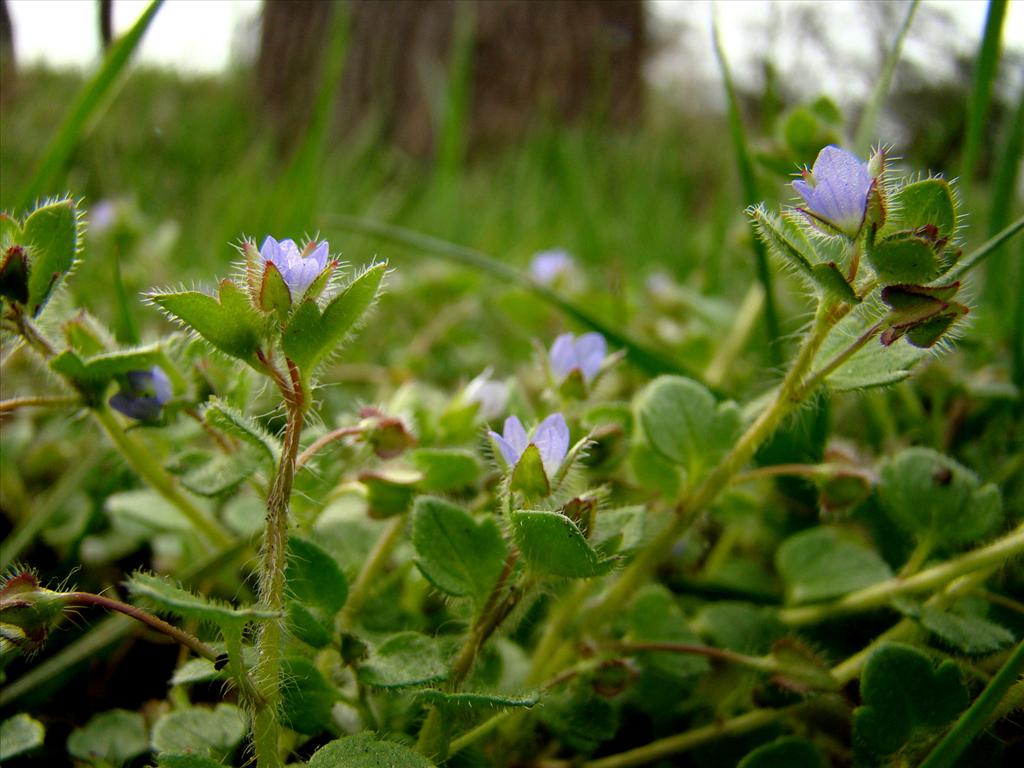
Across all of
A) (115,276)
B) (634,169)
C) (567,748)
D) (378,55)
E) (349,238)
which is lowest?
(567,748)

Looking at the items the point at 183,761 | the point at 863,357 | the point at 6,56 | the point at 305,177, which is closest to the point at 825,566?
the point at 863,357

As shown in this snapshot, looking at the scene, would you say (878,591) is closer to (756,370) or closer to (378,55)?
(756,370)

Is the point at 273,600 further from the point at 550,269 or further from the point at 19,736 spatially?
the point at 550,269

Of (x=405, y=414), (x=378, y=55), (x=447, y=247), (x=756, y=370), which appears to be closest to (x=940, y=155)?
(x=756, y=370)

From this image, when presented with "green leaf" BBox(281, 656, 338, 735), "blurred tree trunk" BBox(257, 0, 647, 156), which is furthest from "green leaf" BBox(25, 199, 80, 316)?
"blurred tree trunk" BBox(257, 0, 647, 156)

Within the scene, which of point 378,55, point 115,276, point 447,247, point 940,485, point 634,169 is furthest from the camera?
point 378,55

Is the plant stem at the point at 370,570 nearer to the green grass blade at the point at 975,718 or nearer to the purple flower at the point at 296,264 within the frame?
the purple flower at the point at 296,264
